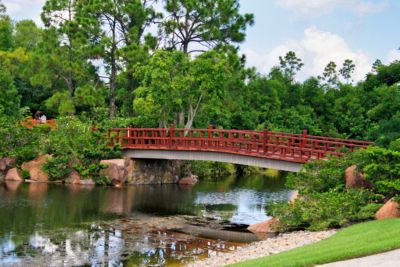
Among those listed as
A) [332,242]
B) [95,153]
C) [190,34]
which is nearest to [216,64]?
[190,34]

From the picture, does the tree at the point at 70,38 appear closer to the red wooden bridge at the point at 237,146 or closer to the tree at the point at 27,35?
the red wooden bridge at the point at 237,146

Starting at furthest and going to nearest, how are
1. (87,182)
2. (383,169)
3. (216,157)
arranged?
(87,182) < (216,157) < (383,169)

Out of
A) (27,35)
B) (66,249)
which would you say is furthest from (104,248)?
(27,35)

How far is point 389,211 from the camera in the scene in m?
18.7

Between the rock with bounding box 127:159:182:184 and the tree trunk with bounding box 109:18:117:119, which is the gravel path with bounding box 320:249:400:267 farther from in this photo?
the tree trunk with bounding box 109:18:117:119

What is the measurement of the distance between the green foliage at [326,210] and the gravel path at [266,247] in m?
0.71

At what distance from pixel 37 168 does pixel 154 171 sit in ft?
24.5

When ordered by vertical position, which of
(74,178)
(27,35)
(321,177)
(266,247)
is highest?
(27,35)

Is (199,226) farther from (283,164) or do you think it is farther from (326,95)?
(326,95)

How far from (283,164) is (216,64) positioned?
12.3 metres

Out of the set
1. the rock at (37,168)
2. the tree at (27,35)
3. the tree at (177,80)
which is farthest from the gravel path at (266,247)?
the tree at (27,35)

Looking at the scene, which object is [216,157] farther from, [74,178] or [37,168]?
[37,168]

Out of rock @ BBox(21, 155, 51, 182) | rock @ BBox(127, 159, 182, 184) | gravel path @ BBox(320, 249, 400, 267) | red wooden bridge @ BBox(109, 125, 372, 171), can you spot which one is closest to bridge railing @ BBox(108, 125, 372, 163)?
red wooden bridge @ BBox(109, 125, 372, 171)

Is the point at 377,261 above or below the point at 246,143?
below
